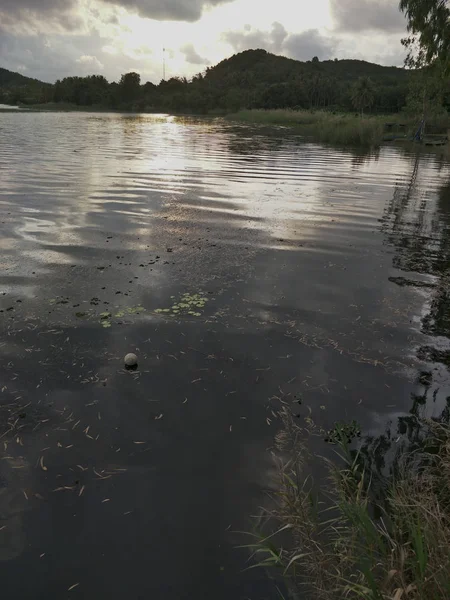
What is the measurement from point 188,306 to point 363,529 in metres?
5.19

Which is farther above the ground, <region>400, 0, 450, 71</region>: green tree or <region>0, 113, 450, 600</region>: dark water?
<region>400, 0, 450, 71</region>: green tree

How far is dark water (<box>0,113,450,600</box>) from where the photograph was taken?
3357 millimetres

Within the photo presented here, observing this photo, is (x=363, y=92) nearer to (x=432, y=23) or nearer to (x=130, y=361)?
(x=432, y=23)

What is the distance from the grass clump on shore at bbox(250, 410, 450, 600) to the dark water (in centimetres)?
29

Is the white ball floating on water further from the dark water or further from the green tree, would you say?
the green tree

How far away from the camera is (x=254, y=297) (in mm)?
7977

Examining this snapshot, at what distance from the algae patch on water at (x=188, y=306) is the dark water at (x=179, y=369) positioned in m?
0.10

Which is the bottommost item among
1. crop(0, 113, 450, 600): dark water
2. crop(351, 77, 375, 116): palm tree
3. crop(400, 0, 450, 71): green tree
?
crop(0, 113, 450, 600): dark water

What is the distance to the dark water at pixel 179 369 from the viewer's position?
11.0ft

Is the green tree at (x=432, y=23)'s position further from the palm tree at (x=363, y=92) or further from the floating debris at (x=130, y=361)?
the palm tree at (x=363, y=92)

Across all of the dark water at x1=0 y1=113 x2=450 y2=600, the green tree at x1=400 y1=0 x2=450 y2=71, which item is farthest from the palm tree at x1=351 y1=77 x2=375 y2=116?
the dark water at x1=0 y1=113 x2=450 y2=600

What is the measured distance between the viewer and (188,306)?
7.50 metres

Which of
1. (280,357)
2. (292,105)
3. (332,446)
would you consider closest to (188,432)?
(332,446)

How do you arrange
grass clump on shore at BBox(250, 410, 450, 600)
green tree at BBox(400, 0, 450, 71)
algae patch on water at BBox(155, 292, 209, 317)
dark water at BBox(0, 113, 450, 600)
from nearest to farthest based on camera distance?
1. grass clump on shore at BBox(250, 410, 450, 600)
2. dark water at BBox(0, 113, 450, 600)
3. algae patch on water at BBox(155, 292, 209, 317)
4. green tree at BBox(400, 0, 450, 71)
